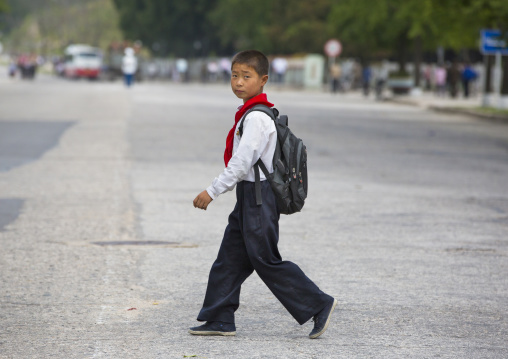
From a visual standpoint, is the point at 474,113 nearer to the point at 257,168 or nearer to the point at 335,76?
the point at 335,76

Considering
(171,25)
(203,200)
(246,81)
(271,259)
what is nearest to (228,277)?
(271,259)

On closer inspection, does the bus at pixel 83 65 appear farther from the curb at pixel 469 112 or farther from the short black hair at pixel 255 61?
the short black hair at pixel 255 61

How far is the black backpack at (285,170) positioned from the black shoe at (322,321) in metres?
0.57

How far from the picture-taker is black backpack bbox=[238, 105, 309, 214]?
204 inches

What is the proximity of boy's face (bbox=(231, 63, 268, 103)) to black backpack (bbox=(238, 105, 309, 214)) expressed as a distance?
0.10 meters

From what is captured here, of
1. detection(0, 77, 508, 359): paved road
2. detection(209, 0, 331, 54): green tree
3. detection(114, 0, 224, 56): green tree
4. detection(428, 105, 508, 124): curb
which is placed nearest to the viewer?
detection(0, 77, 508, 359): paved road

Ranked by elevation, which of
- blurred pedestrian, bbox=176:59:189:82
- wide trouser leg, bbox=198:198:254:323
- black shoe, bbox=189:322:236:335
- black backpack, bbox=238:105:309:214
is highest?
black backpack, bbox=238:105:309:214

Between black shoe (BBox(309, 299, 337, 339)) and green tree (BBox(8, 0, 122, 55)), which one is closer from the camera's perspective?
black shoe (BBox(309, 299, 337, 339))

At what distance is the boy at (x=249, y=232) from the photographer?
5137 mm

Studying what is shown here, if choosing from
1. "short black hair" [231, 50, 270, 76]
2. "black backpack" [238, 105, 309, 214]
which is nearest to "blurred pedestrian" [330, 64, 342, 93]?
"short black hair" [231, 50, 270, 76]

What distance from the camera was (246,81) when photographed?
207 inches

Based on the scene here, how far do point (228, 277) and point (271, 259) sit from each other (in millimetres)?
256

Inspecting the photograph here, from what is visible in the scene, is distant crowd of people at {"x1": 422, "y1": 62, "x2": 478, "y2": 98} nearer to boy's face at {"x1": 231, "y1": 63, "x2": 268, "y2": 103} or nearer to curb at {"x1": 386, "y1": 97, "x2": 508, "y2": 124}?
curb at {"x1": 386, "y1": 97, "x2": 508, "y2": 124}

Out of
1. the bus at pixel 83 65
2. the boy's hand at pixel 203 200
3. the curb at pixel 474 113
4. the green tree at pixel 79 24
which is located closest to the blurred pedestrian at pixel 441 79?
→ the curb at pixel 474 113
